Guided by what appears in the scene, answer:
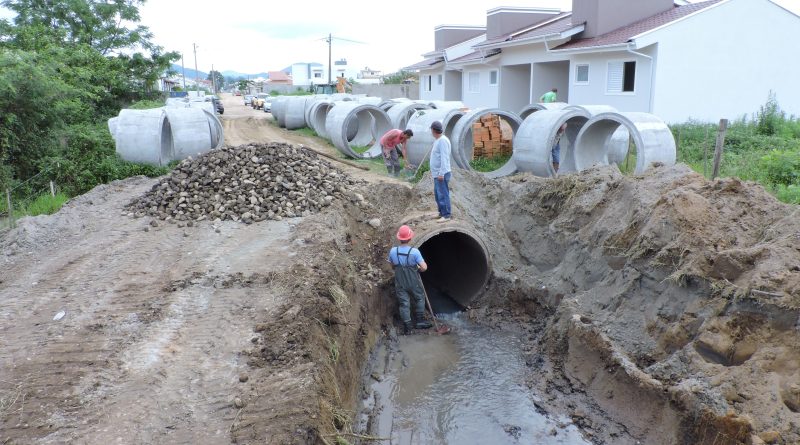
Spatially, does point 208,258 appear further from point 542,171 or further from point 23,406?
point 542,171

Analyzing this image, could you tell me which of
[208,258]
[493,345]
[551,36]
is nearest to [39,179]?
[208,258]

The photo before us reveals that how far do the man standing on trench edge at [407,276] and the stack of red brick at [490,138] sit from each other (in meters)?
8.51

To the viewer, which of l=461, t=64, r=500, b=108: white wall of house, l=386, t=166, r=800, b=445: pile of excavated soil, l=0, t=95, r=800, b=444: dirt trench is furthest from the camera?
l=461, t=64, r=500, b=108: white wall of house

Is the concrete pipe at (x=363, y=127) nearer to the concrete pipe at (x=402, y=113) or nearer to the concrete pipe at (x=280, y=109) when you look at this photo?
the concrete pipe at (x=402, y=113)

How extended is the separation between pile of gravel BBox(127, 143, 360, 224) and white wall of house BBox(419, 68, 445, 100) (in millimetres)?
22421

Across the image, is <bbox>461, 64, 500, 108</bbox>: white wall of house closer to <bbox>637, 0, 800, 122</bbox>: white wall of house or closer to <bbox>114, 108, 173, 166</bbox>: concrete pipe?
<bbox>637, 0, 800, 122</bbox>: white wall of house

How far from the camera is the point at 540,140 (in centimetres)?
1343

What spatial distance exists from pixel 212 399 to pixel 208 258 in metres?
3.68

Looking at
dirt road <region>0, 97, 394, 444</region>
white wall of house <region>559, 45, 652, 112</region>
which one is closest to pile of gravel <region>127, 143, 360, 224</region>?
dirt road <region>0, 97, 394, 444</region>

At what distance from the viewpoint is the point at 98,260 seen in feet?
27.8

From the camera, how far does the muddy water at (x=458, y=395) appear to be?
21.6ft

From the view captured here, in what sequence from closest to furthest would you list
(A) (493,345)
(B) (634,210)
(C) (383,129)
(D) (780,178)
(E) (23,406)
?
1. (E) (23,406)
2. (B) (634,210)
3. (A) (493,345)
4. (D) (780,178)
5. (C) (383,129)

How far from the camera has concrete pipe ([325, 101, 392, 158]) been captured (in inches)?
743

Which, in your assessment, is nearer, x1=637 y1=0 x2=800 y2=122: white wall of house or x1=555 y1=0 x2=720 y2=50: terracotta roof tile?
x1=637 y1=0 x2=800 y2=122: white wall of house
